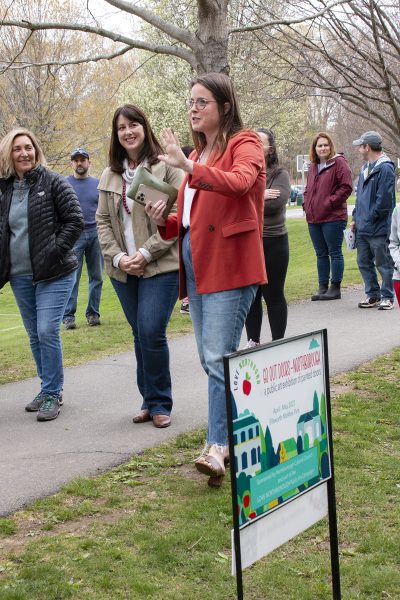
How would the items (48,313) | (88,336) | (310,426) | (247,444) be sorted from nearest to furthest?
(247,444) < (310,426) < (48,313) < (88,336)

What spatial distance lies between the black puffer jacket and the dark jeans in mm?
2005

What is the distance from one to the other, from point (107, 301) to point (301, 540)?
13019 millimetres

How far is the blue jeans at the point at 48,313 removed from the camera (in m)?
6.46

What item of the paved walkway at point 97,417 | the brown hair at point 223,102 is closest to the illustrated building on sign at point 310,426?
the brown hair at point 223,102

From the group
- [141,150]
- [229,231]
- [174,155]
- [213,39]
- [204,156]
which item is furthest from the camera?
[213,39]

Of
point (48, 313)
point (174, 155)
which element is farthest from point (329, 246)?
point (174, 155)

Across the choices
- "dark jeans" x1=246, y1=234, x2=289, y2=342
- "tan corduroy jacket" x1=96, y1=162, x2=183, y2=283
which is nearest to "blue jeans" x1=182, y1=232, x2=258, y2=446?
"tan corduroy jacket" x1=96, y1=162, x2=183, y2=283

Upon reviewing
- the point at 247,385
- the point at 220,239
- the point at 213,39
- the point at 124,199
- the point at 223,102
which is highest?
the point at 213,39

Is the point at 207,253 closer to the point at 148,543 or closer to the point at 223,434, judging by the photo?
the point at 223,434

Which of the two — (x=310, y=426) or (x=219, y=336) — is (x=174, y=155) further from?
(x=310, y=426)

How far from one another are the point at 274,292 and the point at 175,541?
3.96m

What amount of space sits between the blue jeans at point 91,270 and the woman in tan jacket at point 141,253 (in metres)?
4.97

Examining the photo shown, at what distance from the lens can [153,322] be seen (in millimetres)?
5715

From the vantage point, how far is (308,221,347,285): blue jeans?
1160 centimetres
